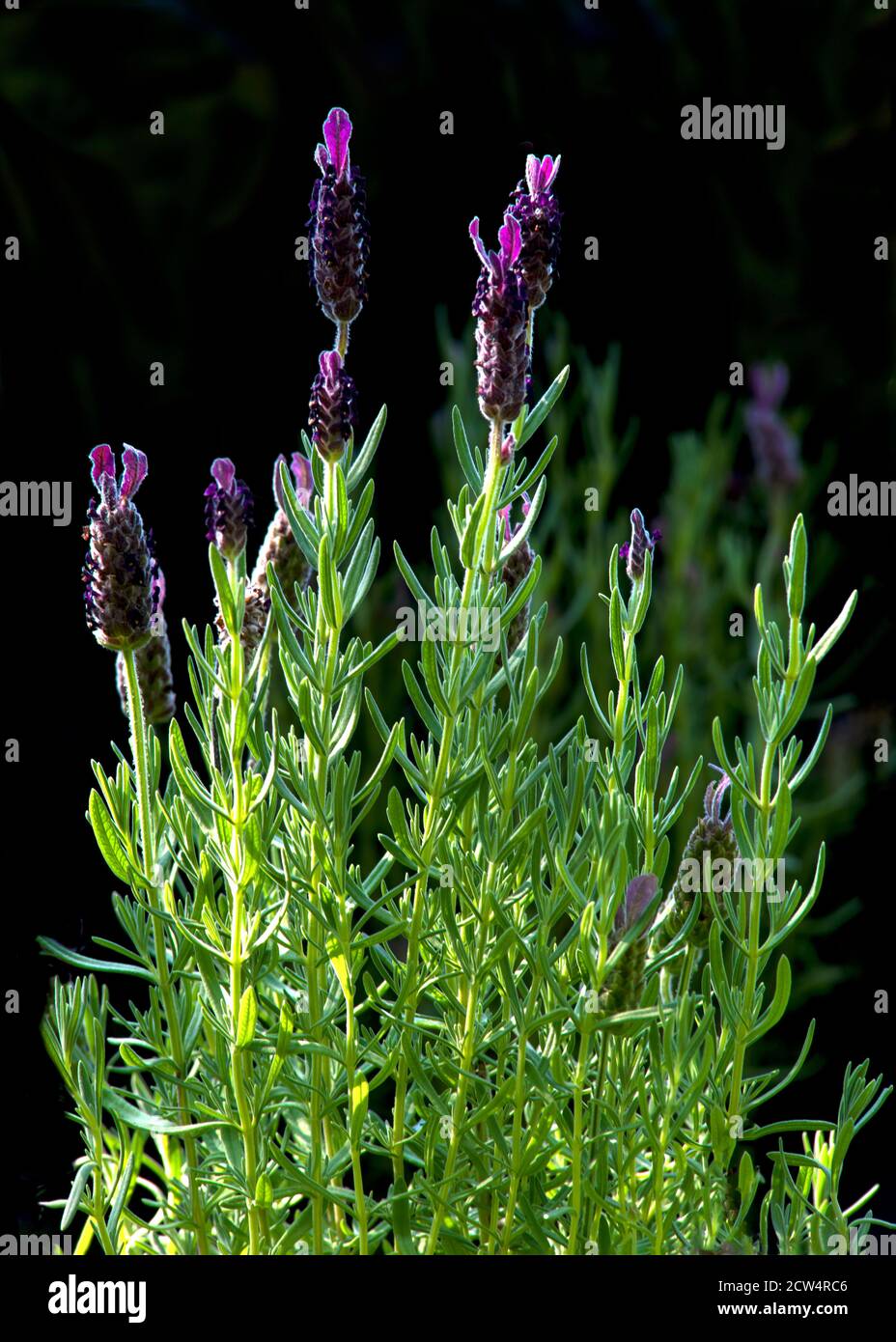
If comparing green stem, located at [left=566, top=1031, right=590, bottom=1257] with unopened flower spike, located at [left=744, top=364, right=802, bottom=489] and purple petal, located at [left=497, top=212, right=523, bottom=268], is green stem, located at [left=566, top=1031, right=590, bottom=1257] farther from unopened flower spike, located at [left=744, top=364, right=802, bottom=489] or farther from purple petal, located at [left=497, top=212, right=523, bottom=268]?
unopened flower spike, located at [left=744, top=364, right=802, bottom=489]

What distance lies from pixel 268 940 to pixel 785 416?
2.07 meters

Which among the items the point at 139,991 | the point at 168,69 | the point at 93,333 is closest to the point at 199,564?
the point at 93,333

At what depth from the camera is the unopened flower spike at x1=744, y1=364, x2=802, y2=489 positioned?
2348 mm

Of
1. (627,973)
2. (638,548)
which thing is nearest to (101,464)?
(638,548)

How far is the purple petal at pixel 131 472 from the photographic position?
3.12 feet

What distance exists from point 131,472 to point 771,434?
162cm

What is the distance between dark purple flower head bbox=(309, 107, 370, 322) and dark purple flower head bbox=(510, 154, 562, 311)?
107mm

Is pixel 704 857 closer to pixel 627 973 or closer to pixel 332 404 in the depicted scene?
pixel 627 973

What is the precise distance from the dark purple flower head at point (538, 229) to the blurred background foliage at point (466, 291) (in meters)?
1.12

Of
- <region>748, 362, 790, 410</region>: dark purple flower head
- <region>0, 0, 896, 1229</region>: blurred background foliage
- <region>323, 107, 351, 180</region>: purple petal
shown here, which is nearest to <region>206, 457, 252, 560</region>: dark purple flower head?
<region>323, 107, 351, 180</region>: purple petal

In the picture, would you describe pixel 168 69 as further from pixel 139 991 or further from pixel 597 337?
pixel 139 991

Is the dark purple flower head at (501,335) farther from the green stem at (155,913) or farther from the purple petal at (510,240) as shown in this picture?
the green stem at (155,913)

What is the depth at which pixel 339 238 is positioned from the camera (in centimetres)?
93

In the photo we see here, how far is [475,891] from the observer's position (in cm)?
104
